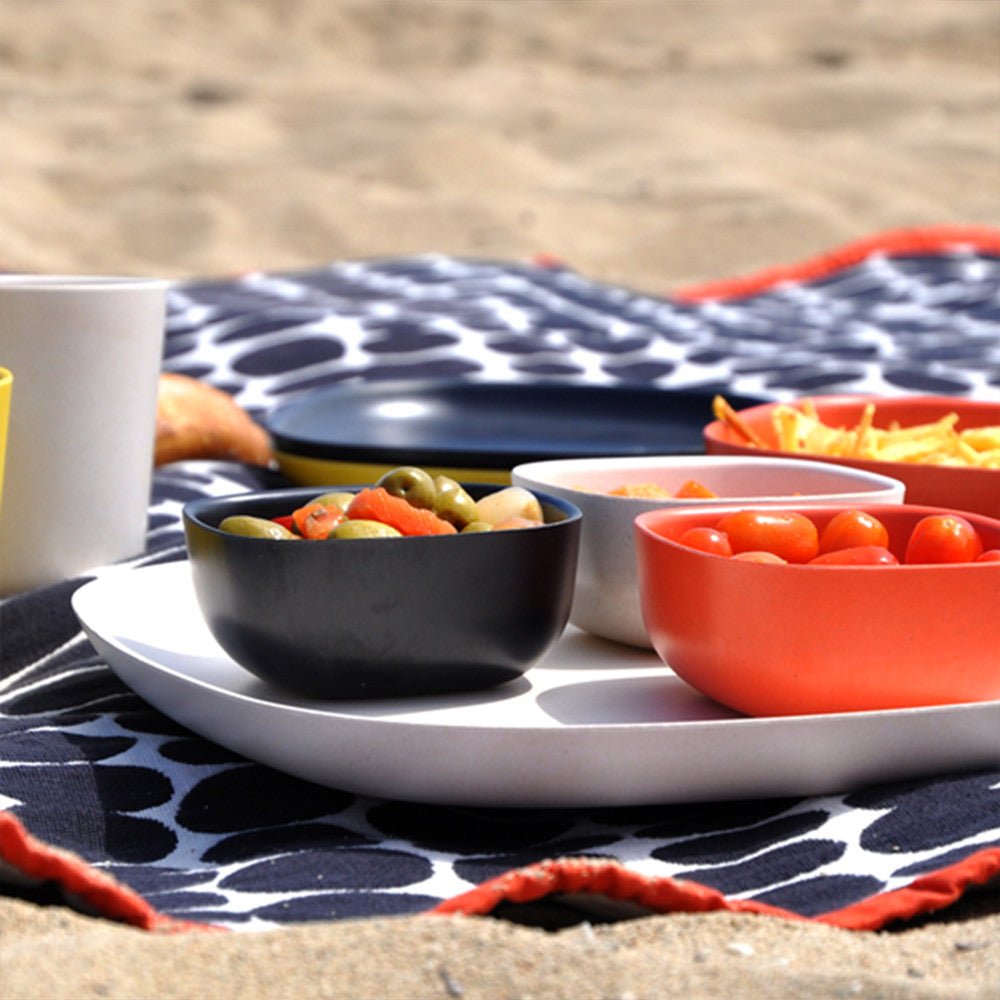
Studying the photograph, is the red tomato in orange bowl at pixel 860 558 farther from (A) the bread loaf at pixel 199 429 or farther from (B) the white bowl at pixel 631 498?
(A) the bread loaf at pixel 199 429

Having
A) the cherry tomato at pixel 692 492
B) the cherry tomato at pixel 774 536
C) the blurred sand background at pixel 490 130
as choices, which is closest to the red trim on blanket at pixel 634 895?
the cherry tomato at pixel 774 536

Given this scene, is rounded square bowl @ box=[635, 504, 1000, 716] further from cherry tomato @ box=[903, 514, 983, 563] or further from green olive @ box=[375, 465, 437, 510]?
green olive @ box=[375, 465, 437, 510]

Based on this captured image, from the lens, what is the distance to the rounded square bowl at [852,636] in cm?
101

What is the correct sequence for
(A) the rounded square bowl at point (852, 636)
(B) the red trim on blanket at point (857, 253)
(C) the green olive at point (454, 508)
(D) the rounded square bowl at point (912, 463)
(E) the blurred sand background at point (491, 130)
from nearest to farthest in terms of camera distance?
(A) the rounded square bowl at point (852, 636), (C) the green olive at point (454, 508), (D) the rounded square bowl at point (912, 463), (B) the red trim on blanket at point (857, 253), (E) the blurred sand background at point (491, 130)

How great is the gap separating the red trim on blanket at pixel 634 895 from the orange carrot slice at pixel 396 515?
26 cm

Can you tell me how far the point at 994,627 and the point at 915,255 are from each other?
2536mm

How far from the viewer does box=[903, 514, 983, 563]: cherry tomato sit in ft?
3.46

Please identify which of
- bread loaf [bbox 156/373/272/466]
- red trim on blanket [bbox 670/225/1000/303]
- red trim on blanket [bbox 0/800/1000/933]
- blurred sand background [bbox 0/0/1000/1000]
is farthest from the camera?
blurred sand background [bbox 0/0/1000/1000]

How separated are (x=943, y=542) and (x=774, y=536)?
0.10m

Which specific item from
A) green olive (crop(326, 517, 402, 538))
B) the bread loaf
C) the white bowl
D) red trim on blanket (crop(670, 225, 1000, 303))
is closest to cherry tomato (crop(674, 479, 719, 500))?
the white bowl

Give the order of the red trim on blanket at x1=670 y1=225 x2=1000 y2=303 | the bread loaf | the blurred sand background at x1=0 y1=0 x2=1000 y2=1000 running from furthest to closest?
the blurred sand background at x1=0 y1=0 x2=1000 y2=1000 → the red trim on blanket at x1=670 y1=225 x2=1000 y2=303 → the bread loaf

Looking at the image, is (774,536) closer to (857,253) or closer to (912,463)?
(912,463)

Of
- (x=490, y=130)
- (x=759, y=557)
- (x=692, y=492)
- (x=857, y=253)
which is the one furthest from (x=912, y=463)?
(x=490, y=130)

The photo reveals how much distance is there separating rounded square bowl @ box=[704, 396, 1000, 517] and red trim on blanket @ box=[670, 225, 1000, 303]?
1.70 metres
